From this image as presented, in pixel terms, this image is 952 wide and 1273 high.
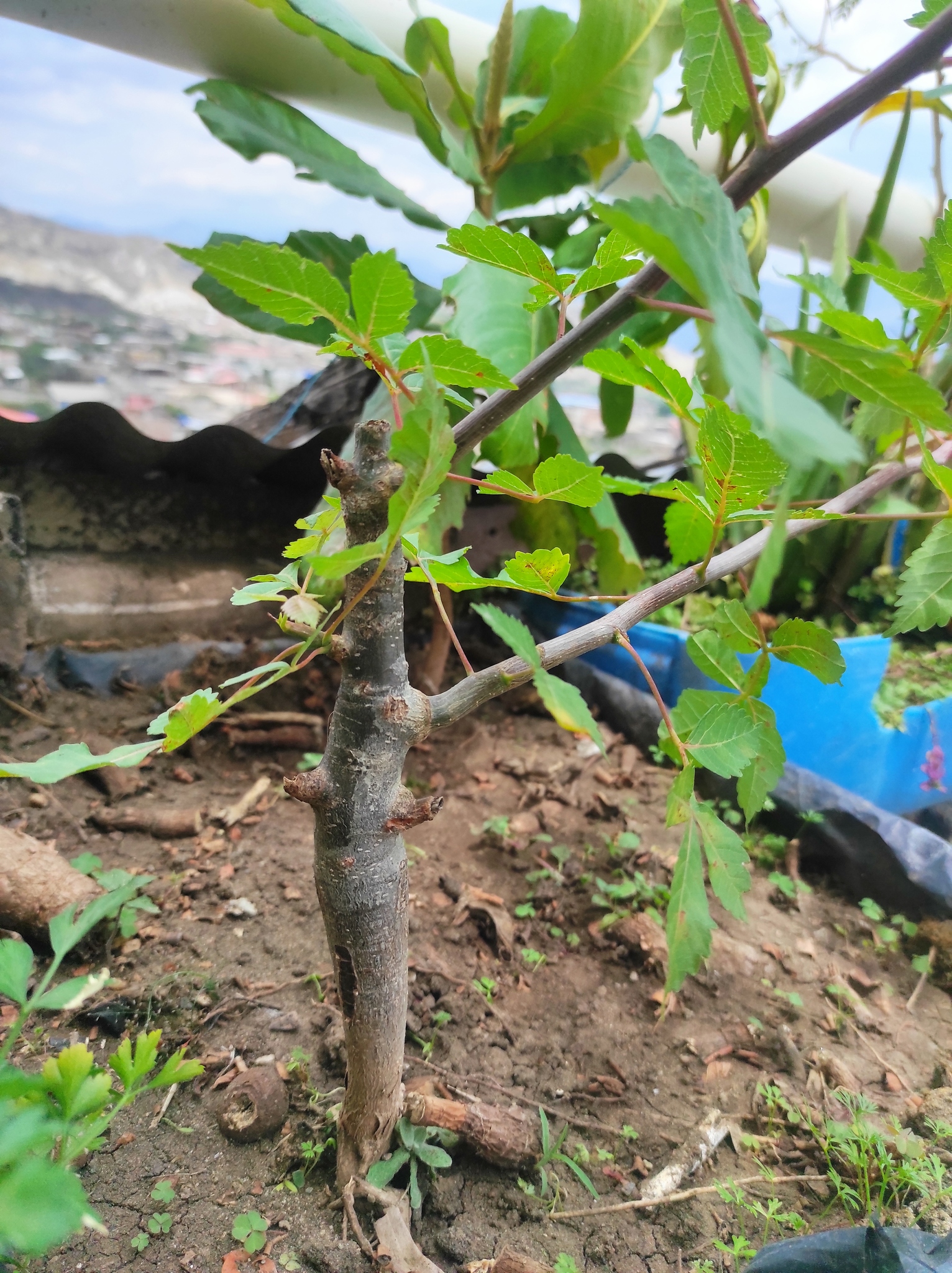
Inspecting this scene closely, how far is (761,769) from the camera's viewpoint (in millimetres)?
665

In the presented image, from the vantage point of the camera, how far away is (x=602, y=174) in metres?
1.78

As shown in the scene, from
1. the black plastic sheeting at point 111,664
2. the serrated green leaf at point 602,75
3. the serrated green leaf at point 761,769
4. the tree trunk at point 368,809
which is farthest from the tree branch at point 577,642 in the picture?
the serrated green leaf at point 602,75

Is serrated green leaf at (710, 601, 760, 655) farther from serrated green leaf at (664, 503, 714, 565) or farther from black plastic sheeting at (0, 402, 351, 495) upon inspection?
black plastic sheeting at (0, 402, 351, 495)

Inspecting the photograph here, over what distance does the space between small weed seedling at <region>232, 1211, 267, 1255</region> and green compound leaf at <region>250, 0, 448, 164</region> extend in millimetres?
1437

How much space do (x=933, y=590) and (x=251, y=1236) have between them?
2.75ft

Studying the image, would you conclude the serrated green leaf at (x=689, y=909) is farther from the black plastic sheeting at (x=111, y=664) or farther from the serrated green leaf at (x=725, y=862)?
the black plastic sheeting at (x=111, y=664)

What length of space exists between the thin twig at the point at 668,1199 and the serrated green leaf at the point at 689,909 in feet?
0.98

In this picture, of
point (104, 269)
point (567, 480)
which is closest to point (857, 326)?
point (567, 480)

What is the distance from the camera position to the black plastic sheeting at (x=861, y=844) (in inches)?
46.0

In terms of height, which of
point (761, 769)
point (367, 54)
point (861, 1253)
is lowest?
point (861, 1253)

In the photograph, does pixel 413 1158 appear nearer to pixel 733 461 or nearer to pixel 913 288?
pixel 733 461

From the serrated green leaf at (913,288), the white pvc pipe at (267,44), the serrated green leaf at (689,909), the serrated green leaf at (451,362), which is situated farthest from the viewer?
the white pvc pipe at (267,44)

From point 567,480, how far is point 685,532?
10.3 inches

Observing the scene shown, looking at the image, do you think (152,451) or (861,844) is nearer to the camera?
(861,844)
